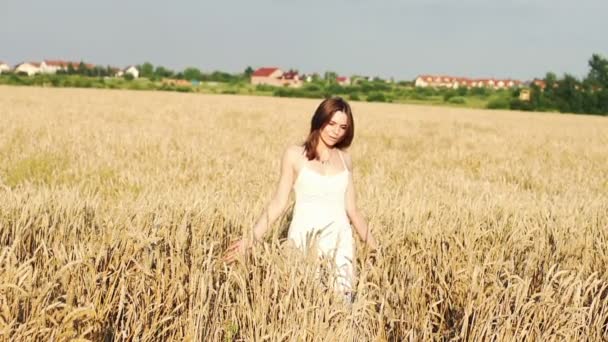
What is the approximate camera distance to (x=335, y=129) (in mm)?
3262

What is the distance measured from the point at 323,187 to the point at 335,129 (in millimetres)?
352

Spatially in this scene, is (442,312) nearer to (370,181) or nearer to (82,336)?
(82,336)

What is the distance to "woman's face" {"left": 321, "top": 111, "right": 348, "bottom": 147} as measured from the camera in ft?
10.6

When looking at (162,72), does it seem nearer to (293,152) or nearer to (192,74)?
(192,74)

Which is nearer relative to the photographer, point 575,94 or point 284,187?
point 284,187

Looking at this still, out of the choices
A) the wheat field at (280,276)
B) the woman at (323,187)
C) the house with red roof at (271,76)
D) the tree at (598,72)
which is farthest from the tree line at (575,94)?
the house with red roof at (271,76)

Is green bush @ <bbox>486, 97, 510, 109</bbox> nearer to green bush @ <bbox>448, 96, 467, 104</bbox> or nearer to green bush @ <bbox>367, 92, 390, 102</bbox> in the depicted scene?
green bush @ <bbox>448, 96, 467, 104</bbox>

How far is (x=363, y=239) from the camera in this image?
10.9 feet

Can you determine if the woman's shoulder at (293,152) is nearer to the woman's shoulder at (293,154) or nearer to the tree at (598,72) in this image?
the woman's shoulder at (293,154)

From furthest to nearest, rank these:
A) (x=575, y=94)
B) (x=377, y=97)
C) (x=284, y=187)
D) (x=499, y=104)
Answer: (x=377, y=97) → (x=499, y=104) → (x=575, y=94) → (x=284, y=187)

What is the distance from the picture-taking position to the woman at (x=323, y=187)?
313 centimetres

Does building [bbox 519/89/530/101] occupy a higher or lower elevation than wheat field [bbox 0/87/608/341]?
higher

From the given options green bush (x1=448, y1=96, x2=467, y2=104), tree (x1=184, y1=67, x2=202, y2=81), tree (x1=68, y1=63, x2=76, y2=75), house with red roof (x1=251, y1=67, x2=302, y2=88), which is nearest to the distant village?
house with red roof (x1=251, y1=67, x2=302, y2=88)

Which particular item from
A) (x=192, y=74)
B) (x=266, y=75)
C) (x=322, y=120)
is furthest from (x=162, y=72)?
(x=322, y=120)
